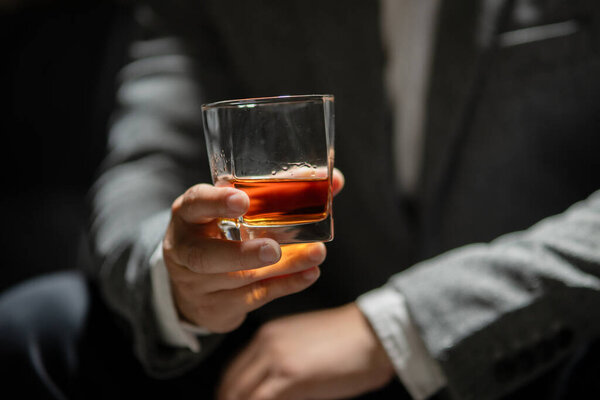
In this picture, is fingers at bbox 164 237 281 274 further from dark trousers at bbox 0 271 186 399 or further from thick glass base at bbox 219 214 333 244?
dark trousers at bbox 0 271 186 399

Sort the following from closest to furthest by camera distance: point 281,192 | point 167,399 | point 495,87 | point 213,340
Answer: point 281,192 < point 213,340 < point 167,399 < point 495,87

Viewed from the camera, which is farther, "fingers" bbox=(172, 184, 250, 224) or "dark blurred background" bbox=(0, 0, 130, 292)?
"dark blurred background" bbox=(0, 0, 130, 292)

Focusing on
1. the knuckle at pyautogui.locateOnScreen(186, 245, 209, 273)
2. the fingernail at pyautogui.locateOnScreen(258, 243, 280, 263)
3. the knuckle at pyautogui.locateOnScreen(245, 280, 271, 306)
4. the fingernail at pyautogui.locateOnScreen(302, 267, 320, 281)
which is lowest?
the knuckle at pyautogui.locateOnScreen(245, 280, 271, 306)

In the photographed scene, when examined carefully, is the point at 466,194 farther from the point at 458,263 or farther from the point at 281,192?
the point at 281,192

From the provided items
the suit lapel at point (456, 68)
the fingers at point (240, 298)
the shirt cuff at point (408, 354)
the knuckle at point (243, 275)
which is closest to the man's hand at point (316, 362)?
the shirt cuff at point (408, 354)

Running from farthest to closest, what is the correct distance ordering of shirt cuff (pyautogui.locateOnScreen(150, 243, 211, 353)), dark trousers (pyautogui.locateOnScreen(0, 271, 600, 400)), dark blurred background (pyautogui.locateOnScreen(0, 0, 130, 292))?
dark blurred background (pyautogui.locateOnScreen(0, 0, 130, 292))
dark trousers (pyautogui.locateOnScreen(0, 271, 600, 400))
shirt cuff (pyautogui.locateOnScreen(150, 243, 211, 353))

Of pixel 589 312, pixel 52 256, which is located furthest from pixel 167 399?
pixel 52 256

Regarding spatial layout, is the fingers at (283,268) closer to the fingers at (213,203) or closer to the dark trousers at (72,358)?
the fingers at (213,203)

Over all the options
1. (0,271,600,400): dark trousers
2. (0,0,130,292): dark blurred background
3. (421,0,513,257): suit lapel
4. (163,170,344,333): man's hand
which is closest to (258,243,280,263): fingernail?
(163,170,344,333): man's hand

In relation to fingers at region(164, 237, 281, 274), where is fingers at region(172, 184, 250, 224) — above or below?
above
